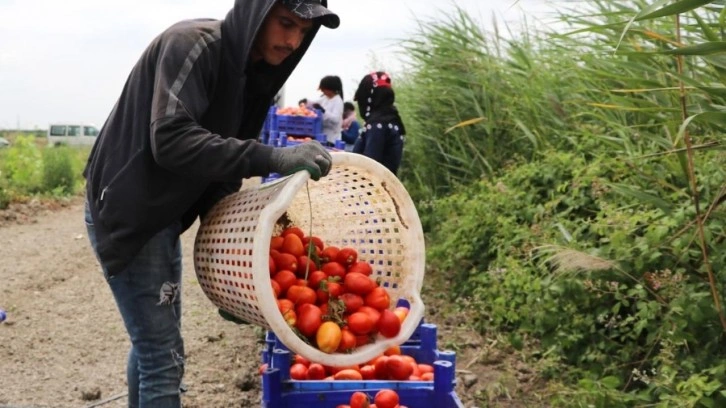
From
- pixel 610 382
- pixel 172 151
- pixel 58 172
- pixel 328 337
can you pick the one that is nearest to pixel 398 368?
pixel 328 337

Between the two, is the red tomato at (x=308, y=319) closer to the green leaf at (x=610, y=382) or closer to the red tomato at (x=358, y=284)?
the red tomato at (x=358, y=284)

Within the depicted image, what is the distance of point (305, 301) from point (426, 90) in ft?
19.7

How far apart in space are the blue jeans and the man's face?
618mm

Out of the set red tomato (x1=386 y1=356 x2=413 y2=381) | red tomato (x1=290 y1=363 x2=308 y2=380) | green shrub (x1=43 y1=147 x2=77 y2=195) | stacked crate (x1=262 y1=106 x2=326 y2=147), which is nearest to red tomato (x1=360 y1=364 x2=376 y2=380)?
red tomato (x1=386 y1=356 x2=413 y2=381)

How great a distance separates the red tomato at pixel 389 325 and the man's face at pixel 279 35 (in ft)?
2.73

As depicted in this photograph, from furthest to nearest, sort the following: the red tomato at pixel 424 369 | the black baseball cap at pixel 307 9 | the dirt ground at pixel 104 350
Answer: the dirt ground at pixel 104 350, the red tomato at pixel 424 369, the black baseball cap at pixel 307 9

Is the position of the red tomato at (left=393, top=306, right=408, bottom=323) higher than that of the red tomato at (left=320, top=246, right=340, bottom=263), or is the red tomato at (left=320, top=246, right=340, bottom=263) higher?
the red tomato at (left=320, top=246, right=340, bottom=263)

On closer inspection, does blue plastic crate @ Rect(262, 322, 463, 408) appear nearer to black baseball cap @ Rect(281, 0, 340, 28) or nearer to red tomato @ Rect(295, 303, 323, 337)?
→ red tomato @ Rect(295, 303, 323, 337)

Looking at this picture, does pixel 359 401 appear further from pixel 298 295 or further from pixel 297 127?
pixel 297 127

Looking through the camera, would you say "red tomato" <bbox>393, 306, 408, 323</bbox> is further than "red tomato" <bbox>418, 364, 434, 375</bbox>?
No

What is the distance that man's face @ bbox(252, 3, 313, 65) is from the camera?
243 cm

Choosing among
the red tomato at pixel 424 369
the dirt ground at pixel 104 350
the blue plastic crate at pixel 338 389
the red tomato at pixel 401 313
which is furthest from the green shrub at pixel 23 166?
the red tomato at pixel 401 313

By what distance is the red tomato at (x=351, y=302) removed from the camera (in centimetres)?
255

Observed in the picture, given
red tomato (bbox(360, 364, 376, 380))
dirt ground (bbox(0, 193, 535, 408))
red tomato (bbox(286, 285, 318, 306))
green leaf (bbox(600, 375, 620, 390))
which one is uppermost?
red tomato (bbox(286, 285, 318, 306))
